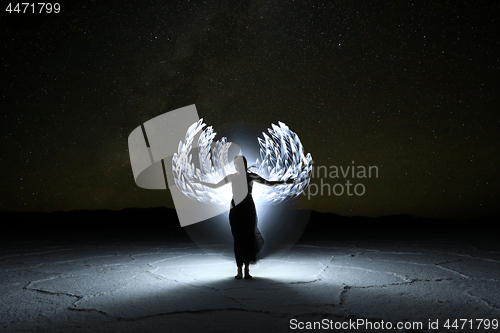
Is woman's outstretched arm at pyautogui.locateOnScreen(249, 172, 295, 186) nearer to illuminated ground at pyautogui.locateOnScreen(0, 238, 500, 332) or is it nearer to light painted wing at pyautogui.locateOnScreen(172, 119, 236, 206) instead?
light painted wing at pyautogui.locateOnScreen(172, 119, 236, 206)

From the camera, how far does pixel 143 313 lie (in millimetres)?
3439

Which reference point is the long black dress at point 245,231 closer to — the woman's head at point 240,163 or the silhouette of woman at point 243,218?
the silhouette of woman at point 243,218

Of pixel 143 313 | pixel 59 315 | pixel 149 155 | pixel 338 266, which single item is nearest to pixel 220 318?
pixel 143 313

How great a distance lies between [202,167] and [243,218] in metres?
2.16

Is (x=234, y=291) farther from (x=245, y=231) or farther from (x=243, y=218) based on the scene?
(x=243, y=218)

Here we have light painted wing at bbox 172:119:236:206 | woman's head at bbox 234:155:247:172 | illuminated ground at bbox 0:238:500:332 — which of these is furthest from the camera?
light painted wing at bbox 172:119:236:206

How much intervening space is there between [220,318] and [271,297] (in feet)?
2.76

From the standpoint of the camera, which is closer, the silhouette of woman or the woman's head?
the silhouette of woman

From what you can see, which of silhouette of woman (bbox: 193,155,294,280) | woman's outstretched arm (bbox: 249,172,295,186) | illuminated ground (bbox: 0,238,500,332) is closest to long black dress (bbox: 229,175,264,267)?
silhouette of woman (bbox: 193,155,294,280)

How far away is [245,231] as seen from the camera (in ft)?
17.3

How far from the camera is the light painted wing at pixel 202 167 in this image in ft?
21.1

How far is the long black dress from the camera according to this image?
5.16 m

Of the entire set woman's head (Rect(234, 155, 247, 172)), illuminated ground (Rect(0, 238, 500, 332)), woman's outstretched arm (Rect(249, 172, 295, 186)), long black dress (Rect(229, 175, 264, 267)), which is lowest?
illuminated ground (Rect(0, 238, 500, 332))

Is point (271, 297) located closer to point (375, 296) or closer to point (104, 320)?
point (375, 296)
